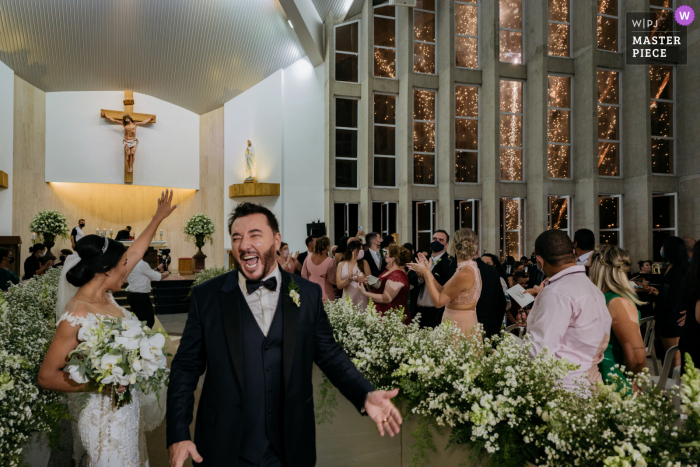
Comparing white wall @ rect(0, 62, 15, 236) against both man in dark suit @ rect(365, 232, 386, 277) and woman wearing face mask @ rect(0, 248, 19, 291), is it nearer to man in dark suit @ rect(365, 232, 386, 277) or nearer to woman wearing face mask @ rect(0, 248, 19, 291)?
A: woman wearing face mask @ rect(0, 248, 19, 291)

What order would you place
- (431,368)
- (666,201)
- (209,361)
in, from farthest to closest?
1. (666,201)
2. (431,368)
3. (209,361)

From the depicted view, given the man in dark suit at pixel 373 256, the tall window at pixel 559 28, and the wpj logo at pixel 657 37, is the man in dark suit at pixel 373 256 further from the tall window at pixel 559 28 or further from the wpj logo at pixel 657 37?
the wpj logo at pixel 657 37

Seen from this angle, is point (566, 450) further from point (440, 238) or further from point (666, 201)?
point (666, 201)

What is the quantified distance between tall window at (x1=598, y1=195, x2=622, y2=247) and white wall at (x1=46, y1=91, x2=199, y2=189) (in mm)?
14676

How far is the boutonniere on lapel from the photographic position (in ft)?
6.53

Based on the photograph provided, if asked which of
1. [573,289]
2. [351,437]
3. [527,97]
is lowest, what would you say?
[351,437]

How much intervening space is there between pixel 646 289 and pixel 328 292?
4.46 m

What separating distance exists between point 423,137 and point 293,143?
439 cm

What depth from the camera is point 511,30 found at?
16.1 metres

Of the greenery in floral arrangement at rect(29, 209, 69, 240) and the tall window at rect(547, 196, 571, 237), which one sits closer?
the greenery in floral arrangement at rect(29, 209, 69, 240)

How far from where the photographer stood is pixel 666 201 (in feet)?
50.9

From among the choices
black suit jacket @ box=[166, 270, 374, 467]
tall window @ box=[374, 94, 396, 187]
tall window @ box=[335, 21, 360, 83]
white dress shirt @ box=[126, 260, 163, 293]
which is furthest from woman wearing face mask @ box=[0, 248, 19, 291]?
tall window @ box=[335, 21, 360, 83]

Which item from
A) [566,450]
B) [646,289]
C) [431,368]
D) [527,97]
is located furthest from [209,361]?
[527,97]

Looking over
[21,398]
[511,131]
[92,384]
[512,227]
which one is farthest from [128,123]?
[92,384]
